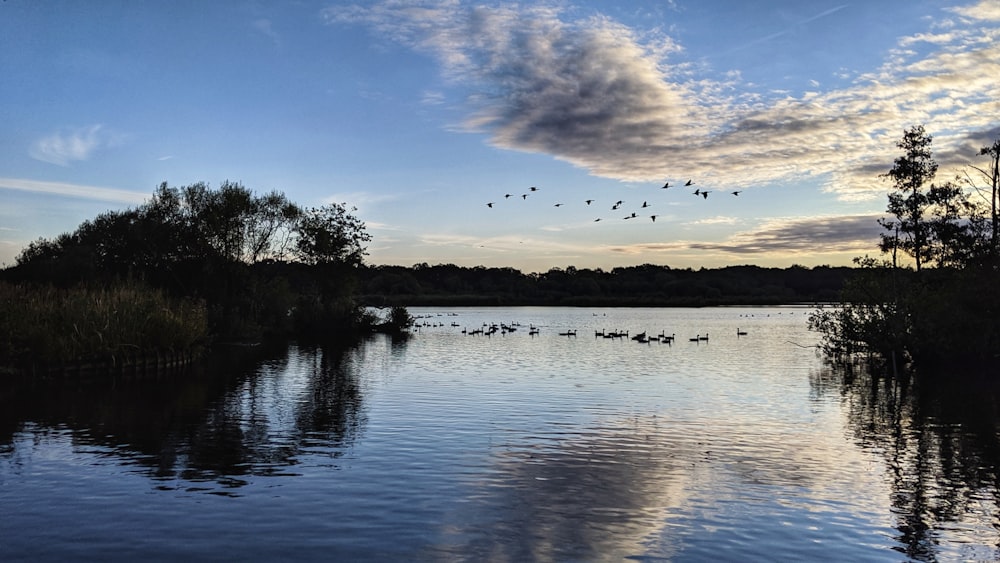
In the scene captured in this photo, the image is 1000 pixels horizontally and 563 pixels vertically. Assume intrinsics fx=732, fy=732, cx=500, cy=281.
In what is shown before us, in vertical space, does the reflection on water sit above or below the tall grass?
below

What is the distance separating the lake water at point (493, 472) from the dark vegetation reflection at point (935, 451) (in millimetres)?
84

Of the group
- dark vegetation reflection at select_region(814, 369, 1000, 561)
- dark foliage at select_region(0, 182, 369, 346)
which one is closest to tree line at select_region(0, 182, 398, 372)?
dark foliage at select_region(0, 182, 369, 346)

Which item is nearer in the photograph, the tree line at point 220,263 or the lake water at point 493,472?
the lake water at point 493,472

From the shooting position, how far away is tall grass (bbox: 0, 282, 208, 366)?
101ft

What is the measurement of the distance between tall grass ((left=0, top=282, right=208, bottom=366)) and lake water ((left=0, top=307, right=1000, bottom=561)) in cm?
251

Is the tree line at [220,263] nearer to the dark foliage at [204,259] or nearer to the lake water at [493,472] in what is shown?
the dark foliage at [204,259]

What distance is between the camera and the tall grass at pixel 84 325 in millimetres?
30797

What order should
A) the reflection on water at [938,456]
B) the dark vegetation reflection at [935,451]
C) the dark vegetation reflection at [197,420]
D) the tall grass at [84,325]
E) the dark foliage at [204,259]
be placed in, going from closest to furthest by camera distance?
the reflection on water at [938,456], the dark vegetation reflection at [935,451], the dark vegetation reflection at [197,420], the tall grass at [84,325], the dark foliage at [204,259]

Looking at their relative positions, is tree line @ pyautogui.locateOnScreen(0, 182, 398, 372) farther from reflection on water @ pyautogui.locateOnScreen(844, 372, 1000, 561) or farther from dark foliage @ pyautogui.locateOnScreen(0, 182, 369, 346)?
reflection on water @ pyautogui.locateOnScreen(844, 372, 1000, 561)

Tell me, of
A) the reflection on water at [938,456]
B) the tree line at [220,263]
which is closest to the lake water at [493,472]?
the reflection on water at [938,456]

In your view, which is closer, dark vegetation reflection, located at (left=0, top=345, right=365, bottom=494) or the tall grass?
dark vegetation reflection, located at (left=0, top=345, right=365, bottom=494)

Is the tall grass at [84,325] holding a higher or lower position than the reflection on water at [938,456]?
higher

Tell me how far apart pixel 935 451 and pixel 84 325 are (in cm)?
3367

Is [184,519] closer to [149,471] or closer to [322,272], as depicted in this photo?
[149,471]
